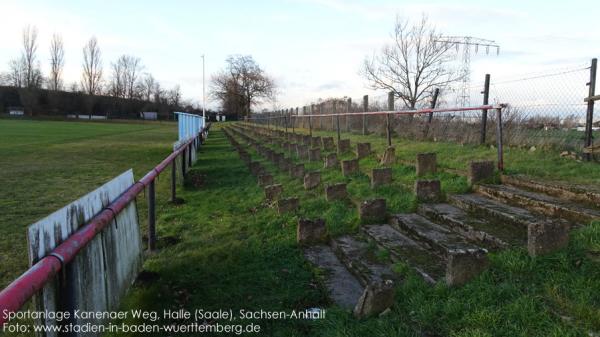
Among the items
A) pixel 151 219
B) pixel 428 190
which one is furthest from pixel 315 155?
pixel 151 219

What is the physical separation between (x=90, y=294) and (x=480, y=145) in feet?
23.4

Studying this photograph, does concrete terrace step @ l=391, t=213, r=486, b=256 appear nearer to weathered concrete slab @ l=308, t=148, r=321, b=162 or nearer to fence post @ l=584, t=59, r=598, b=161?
fence post @ l=584, t=59, r=598, b=161

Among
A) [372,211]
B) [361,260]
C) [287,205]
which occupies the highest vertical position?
[372,211]

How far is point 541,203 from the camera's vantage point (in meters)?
3.93

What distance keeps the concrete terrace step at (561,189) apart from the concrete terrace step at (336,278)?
2.30 meters

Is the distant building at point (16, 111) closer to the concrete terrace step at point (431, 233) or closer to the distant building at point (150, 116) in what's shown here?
the distant building at point (150, 116)

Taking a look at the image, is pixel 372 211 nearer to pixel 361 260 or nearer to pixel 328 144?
pixel 361 260

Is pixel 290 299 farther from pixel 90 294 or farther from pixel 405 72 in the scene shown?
pixel 405 72

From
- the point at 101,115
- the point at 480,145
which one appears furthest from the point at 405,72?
the point at 101,115

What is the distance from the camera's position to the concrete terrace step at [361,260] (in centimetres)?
340

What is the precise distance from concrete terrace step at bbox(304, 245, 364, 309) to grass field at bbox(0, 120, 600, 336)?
0.30ft

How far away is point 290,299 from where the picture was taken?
3324mm

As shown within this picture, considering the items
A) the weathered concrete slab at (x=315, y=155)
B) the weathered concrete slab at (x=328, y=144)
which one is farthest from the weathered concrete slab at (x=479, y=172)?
the weathered concrete slab at (x=328, y=144)

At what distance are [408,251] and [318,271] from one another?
2.69 feet
